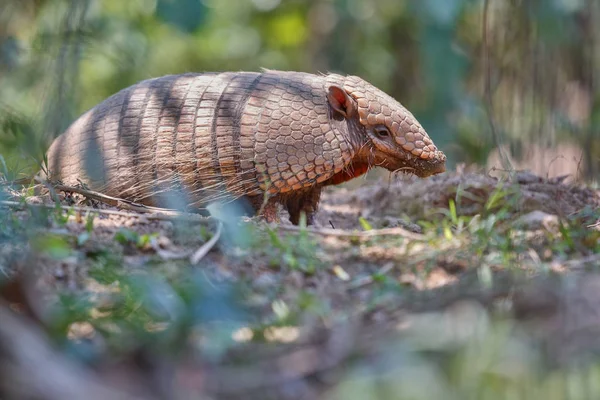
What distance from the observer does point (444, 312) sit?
266cm

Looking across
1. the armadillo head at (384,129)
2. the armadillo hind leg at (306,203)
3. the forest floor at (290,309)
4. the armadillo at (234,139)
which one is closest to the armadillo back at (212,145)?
the armadillo at (234,139)

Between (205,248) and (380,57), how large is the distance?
1113cm

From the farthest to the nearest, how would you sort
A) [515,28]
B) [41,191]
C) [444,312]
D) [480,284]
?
[515,28]
[41,191]
[480,284]
[444,312]

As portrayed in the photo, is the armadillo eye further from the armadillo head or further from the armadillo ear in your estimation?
the armadillo ear

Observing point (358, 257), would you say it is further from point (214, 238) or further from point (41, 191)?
point (41, 191)

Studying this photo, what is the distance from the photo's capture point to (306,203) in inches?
230

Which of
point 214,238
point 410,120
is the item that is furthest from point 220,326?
point 410,120

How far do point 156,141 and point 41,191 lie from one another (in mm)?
806

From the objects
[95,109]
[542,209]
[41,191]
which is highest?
[95,109]

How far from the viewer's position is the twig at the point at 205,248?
11.2 ft

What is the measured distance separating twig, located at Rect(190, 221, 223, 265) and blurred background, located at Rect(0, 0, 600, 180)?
1.07 m

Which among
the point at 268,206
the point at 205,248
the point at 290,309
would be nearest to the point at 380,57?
the point at 268,206

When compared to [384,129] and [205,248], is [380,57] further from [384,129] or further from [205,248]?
[205,248]

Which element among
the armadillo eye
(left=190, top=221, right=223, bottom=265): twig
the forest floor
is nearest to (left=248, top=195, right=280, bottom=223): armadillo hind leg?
the armadillo eye
